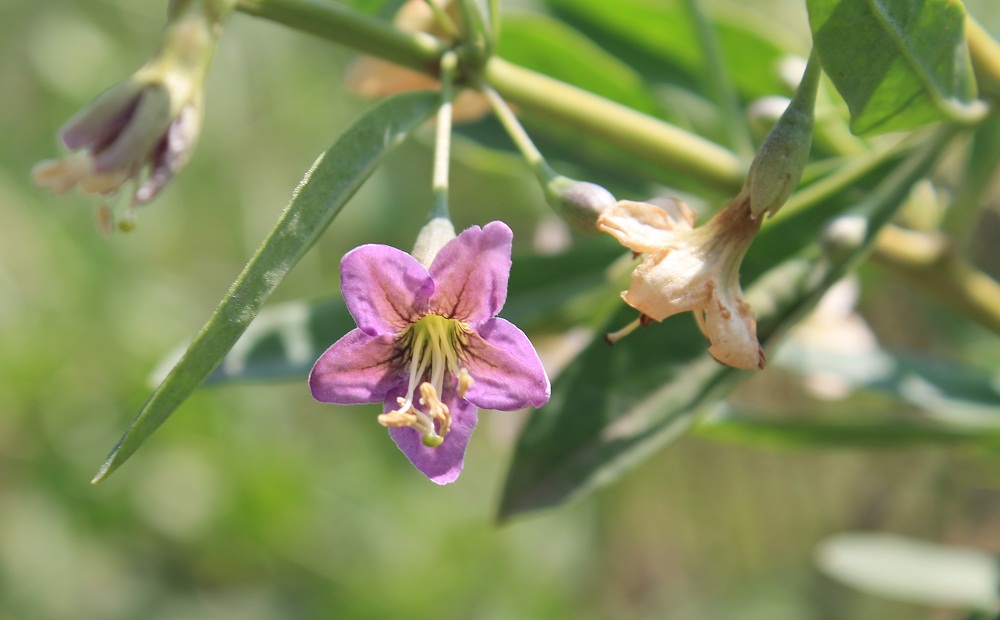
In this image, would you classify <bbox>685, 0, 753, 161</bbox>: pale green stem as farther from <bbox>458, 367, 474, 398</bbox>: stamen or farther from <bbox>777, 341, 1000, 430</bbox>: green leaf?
<bbox>458, 367, 474, 398</bbox>: stamen

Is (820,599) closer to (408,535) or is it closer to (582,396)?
(408,535)

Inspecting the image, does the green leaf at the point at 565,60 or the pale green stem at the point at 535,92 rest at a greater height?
the pale green stem at the point at 535,92

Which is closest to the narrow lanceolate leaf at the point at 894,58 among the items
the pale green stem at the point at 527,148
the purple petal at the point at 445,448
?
the pale green stem at the point at 527,148

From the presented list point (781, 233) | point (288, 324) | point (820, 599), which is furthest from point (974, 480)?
point (288, 324)

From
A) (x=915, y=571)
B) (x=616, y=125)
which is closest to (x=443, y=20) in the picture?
(x=616, y=125)

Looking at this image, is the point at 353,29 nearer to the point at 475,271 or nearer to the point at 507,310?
the point at 475,271

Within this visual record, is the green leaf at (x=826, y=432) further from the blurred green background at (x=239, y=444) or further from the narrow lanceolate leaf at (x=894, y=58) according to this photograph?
the blurred green background at (x=239, y=444)
